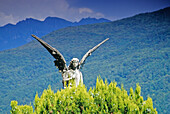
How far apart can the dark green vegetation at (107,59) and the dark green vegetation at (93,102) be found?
158ft

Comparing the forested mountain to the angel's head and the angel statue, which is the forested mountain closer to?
the angel statue

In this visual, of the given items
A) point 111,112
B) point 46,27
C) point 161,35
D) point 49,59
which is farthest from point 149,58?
point 111,112

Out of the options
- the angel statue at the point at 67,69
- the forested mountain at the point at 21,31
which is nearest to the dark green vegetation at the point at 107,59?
the forested mountain at the point at 21,31

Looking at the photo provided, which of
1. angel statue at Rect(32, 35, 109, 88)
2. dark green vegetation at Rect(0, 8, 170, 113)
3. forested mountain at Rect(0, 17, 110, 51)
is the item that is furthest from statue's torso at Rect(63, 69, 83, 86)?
forested mountain at Rect(0, 17, 110, 51)

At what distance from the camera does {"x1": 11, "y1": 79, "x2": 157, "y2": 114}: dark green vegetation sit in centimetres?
615

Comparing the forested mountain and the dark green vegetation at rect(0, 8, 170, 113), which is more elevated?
the forested mountain

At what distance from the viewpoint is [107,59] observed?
3258 inches

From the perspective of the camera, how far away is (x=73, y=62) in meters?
7.41

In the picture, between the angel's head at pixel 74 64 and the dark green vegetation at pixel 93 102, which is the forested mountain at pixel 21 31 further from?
the dark green vegetation at pixel 93 102

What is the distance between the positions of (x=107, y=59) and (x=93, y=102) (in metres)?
76.7

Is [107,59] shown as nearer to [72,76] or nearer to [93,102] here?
[72,76]

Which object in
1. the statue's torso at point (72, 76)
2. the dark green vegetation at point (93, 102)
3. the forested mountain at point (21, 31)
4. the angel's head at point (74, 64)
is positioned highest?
the forested mountain at point (21, 31)

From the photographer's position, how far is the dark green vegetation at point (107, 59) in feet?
219

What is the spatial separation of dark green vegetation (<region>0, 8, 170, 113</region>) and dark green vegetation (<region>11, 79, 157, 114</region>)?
48188 mm
